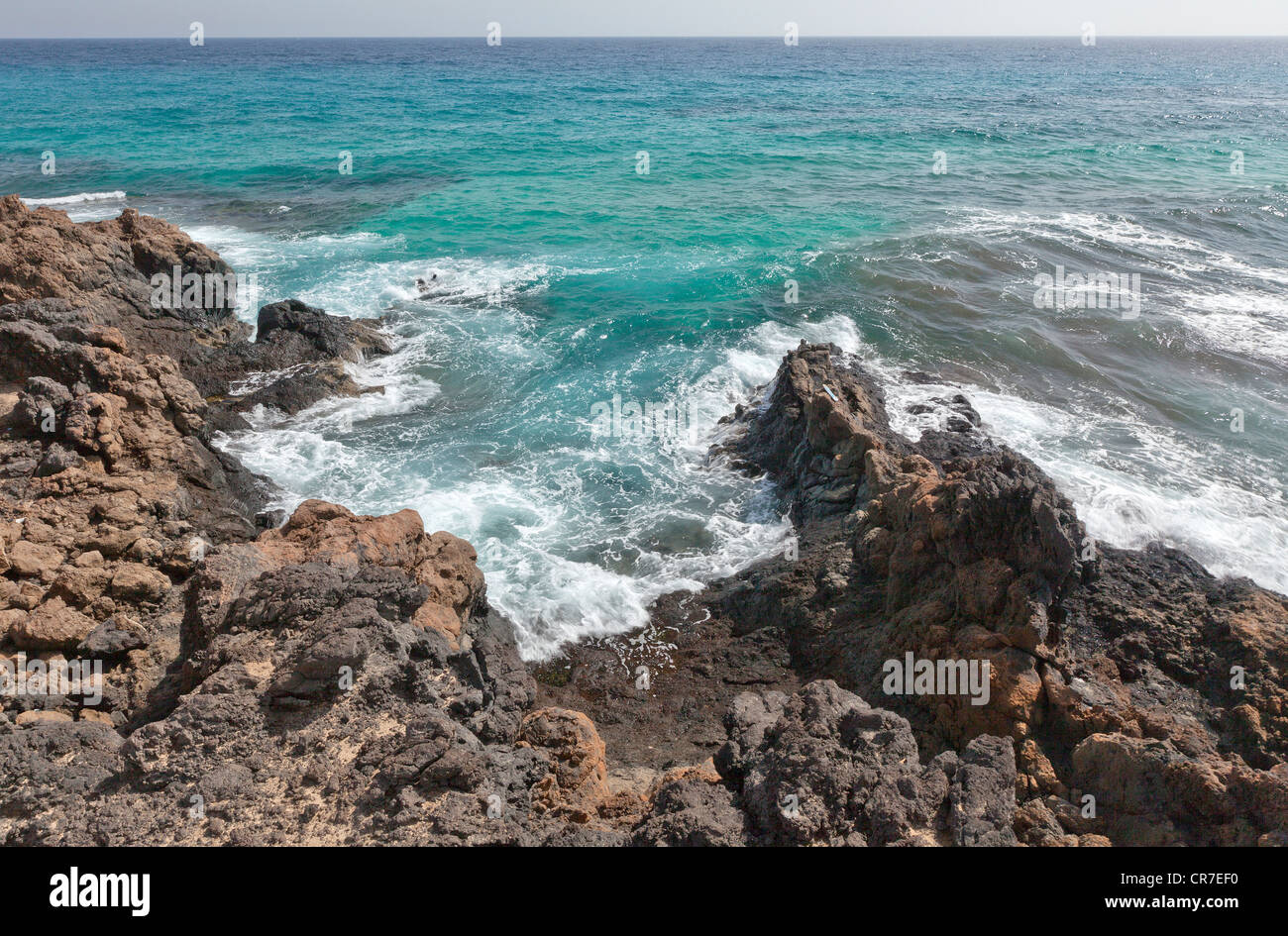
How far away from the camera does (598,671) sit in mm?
10414

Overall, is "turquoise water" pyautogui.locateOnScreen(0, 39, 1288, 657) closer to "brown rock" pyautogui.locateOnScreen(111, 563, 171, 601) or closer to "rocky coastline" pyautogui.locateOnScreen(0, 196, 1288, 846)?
"rocky coastline" pyautogui.locateOnScreen(0, 196, 1288, 846)

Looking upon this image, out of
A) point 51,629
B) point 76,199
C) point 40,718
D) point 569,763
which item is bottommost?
point 569,763

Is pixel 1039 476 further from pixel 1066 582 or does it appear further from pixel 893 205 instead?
pixel 893 205

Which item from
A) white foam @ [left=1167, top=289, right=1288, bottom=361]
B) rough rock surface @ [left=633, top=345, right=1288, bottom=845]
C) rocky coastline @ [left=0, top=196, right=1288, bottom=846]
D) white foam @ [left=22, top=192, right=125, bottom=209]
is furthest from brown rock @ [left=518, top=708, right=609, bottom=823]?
white foam @ [left=22, top=192, right=125, bottom=209]

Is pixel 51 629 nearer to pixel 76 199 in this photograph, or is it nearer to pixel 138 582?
pixel 138 582

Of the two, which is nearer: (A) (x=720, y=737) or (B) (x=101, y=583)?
(B) (x=101, y=583)

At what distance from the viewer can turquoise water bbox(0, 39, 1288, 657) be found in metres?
13.7

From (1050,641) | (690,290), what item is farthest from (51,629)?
(690,290)

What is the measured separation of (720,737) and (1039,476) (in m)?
5.07

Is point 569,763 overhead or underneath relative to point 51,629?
underneath

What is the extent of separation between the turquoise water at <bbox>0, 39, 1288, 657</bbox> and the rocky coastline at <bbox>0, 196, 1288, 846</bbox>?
6.40 ft

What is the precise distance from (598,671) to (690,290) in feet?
53.4

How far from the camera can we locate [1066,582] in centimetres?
877
